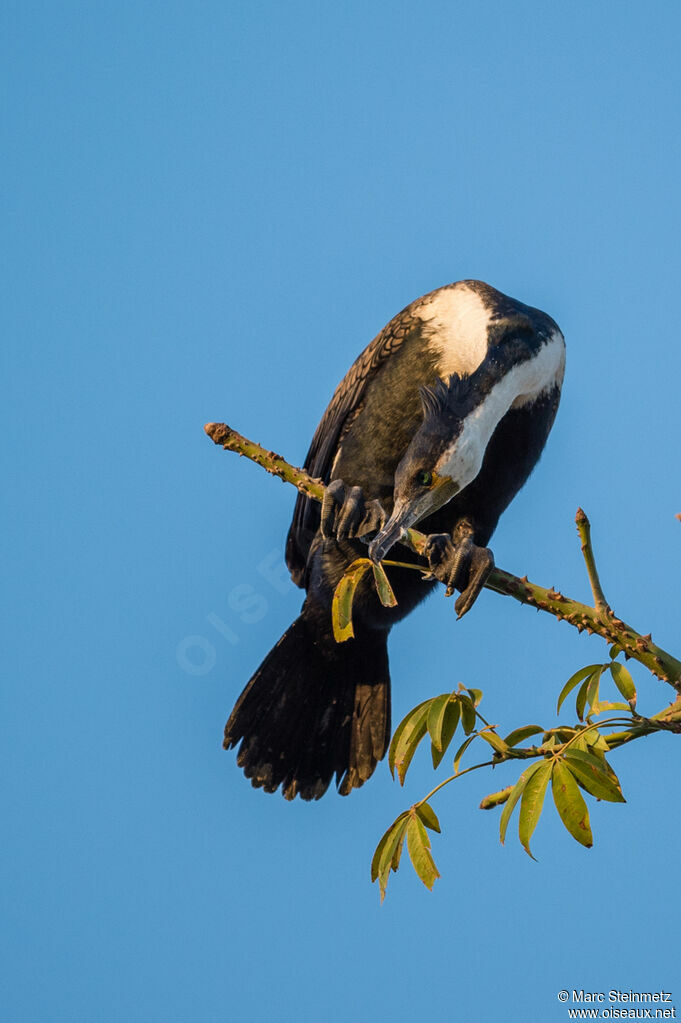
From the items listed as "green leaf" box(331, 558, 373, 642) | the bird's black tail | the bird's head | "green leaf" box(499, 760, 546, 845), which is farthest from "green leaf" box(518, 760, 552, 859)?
the bird's black tail

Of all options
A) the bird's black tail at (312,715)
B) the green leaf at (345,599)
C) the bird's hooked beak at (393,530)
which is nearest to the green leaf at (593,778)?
the green leaf at (345,599)

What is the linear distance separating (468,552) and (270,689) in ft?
3.60

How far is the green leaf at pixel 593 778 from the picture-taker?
192cm

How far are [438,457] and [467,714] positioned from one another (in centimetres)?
117

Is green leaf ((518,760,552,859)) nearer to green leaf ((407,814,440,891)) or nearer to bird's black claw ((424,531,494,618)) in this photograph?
green leaf ((407,814,440,891))

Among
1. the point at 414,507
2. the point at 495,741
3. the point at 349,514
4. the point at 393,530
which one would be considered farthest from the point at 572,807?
the point at 349,514

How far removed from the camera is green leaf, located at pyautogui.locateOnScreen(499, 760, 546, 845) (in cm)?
197

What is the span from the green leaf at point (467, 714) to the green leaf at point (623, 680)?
11.3 inches

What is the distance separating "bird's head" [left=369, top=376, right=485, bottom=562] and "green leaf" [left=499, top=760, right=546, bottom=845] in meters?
1.20

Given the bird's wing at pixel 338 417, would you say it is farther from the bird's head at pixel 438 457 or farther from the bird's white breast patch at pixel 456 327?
the bird's head at pixel 438 457

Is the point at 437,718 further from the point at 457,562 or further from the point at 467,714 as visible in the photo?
the point at 457,562

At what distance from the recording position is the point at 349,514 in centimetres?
353

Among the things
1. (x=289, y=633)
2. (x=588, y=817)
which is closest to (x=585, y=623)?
(x=588, y=817)

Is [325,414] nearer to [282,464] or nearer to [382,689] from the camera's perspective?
[382,689]
